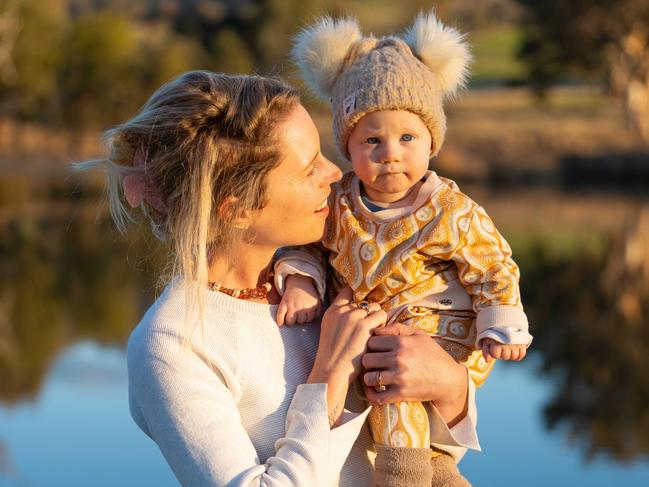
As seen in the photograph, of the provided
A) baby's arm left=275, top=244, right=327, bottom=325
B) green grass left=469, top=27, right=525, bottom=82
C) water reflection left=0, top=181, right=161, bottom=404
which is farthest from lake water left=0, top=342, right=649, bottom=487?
green grass left=469, top=27, right=525, bottom=82

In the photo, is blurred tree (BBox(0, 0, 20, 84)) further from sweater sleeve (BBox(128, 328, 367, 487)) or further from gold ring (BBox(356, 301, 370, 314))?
sweater sleeve (BBox(128, 328, 367, 487))

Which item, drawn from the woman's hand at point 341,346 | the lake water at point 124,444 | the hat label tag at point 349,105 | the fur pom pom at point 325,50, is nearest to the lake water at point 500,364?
the lake water at point 124,444

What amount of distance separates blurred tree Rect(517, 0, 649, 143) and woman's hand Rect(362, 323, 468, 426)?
2741 centimetres

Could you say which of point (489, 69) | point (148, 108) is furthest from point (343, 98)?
point (489, 69)

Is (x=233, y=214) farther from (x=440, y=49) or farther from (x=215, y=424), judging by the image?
(x=440, y=49)

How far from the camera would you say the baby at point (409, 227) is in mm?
2273

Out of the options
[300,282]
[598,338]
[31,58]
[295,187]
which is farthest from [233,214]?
[31,58]

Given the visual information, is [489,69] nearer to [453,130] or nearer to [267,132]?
[453,130]

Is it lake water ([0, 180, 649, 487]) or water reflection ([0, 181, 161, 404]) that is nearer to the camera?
lake water ([0, 180, 649, 487])

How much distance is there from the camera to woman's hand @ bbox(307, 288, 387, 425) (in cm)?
207

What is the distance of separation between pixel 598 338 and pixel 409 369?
1156cm

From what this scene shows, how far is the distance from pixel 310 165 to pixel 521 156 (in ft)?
77.1

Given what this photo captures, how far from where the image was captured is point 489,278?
2.29 m

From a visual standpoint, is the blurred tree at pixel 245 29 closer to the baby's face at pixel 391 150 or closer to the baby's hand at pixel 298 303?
the baby's face at pixel 391 150
